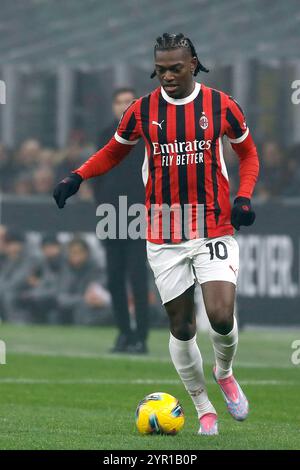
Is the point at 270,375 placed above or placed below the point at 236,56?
below

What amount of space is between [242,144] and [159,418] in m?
1.52

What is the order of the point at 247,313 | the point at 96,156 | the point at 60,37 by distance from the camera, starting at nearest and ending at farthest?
the point at 96,156
the point at 247,313
the point at 60,37

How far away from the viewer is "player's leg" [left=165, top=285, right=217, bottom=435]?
7.76 meters

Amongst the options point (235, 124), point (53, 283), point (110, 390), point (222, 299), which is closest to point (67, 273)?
point (53, 283)

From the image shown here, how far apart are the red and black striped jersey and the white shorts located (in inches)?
1.8

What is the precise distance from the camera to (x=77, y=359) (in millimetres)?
12383

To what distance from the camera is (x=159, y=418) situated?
770cm

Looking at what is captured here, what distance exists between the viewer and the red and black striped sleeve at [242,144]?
25.7 ft

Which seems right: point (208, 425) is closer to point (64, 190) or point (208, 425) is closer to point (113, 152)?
point (64, 190)

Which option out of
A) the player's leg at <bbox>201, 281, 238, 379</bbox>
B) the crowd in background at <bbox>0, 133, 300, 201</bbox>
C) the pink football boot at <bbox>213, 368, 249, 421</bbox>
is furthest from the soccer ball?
the crowd in background at <bbox>0, 133, 300, 201</bbox>

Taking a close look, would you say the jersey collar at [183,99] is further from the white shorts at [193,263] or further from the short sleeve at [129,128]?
the white shorts at [193,263]

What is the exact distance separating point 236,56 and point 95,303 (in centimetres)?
307
